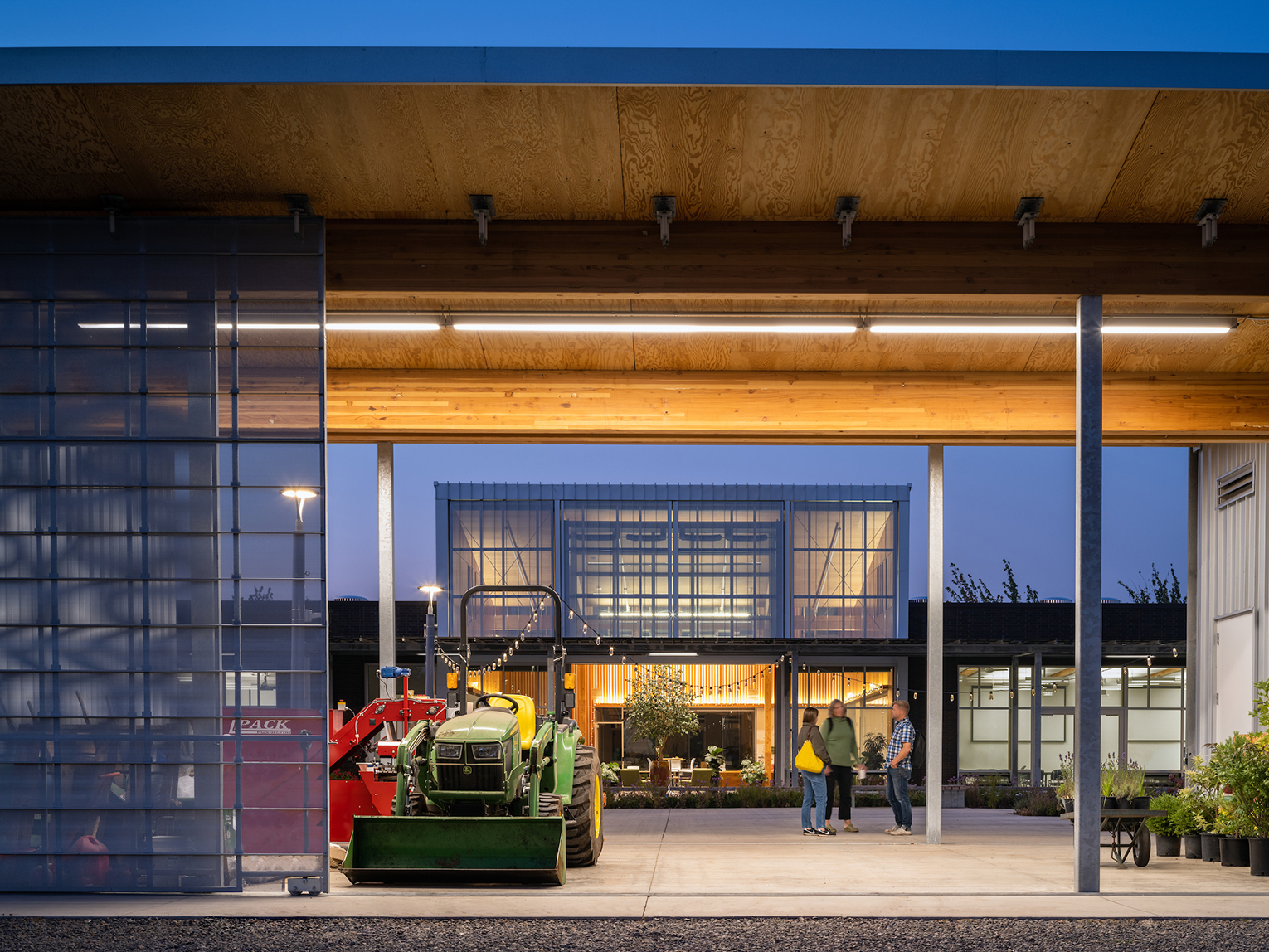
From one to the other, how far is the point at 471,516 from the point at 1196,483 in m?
18.3

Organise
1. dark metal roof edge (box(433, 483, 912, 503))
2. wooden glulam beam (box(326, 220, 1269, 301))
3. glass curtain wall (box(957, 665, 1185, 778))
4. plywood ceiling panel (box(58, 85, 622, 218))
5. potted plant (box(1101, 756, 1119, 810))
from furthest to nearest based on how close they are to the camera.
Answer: dark metal roof edge (box(433, 483, 912, 503)) → glass curtain wall (box(957, 665, 1185, 778)) → potted plant (box(1101, 756, 1119, 810)) → wooden glulam beam (box(326, 220, 1269, 301)) → plywood ceiling panel (box(58, 85, 622, 218))

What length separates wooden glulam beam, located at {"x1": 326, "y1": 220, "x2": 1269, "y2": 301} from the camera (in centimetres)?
812

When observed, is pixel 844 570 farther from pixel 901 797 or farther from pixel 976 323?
pixel 976 323

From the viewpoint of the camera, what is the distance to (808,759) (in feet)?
42.3

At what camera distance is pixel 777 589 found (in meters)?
29.3

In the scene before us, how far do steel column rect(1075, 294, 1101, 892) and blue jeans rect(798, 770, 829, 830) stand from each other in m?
5.50

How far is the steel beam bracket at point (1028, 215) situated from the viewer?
25.8 ft

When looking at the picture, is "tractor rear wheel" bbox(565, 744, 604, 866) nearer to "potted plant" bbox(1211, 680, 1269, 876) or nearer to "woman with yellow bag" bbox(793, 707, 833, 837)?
"woman with yellow bag" bbox(793, 707, 833, 837)

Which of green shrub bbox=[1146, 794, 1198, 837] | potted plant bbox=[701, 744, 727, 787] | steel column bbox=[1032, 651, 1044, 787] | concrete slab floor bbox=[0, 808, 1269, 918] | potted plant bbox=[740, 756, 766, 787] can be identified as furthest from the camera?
steel column bbox=[1032, 651, 1044, 787]

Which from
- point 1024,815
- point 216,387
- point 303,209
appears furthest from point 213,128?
point 1024,815

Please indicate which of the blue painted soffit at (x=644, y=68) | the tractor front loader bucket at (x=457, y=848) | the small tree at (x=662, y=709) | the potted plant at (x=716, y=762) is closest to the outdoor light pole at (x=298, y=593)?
the tractor front loader bucket at (x=457, y=848)

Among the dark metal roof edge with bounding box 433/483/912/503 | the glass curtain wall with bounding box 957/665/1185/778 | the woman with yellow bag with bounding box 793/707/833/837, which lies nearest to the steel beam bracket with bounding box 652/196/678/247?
the woman with yellow bag with bounding box 793/707/833/837

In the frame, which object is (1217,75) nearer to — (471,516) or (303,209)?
(303,209)

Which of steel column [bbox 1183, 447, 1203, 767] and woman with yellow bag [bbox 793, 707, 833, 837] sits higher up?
steel column [bbox 1183, 447, 1203, 767]
